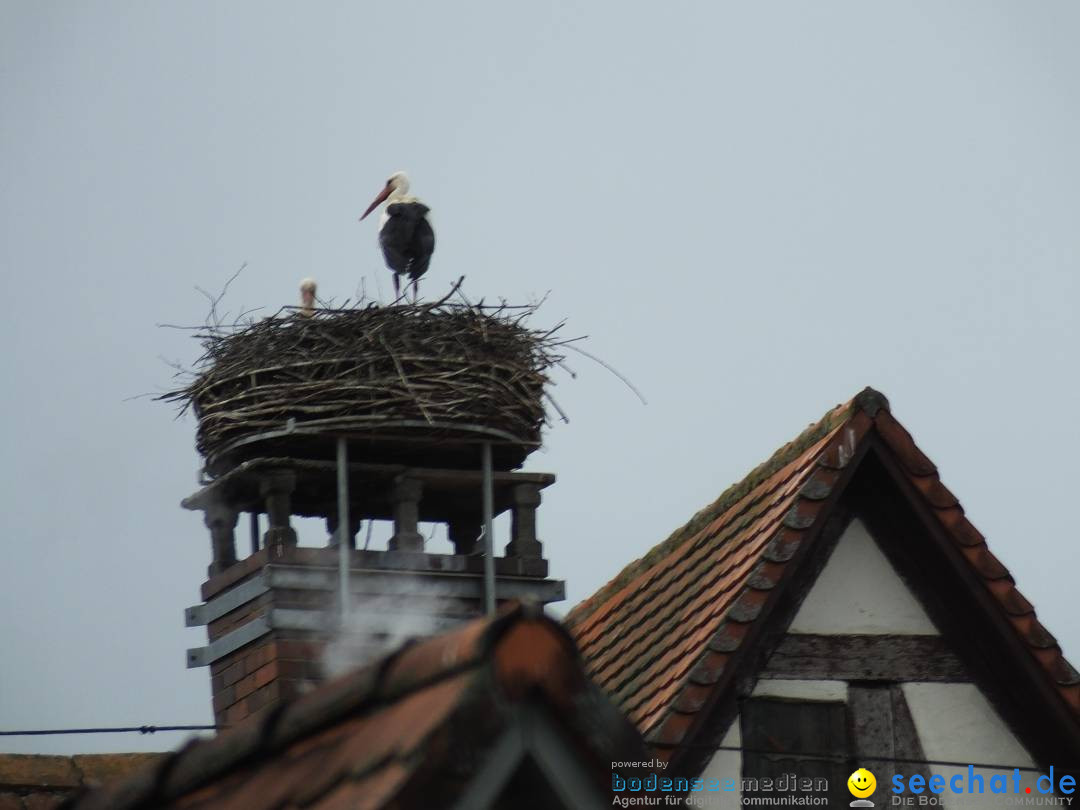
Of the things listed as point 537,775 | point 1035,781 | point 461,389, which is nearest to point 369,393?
point 461,389

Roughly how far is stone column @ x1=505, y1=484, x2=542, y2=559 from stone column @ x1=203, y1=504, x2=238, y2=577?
149 centimetres

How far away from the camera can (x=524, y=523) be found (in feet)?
39.8

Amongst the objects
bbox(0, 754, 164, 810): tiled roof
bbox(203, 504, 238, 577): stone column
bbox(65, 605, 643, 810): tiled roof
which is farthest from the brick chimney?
bbox(65, 605, 643, 810): tiled roof

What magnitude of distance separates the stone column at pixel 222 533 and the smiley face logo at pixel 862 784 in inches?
188

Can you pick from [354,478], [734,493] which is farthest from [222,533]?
[734,493]

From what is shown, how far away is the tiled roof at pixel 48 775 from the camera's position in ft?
24.9

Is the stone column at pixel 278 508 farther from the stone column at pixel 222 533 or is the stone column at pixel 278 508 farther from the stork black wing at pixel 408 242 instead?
the stork black wing at pixel 408 242

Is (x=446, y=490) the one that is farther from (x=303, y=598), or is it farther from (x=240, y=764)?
(x=240, y=764)

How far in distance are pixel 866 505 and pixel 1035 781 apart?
122cm

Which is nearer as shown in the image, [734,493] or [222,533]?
[734,493]

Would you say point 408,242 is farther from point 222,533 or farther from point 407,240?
point 222,533

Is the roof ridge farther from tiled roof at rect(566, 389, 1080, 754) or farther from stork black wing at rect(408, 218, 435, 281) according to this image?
stork black wing at rect(408, 218, 435, 281)

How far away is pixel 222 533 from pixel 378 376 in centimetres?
122

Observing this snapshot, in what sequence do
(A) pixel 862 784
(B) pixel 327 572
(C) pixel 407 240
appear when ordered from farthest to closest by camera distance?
1. (C) pixel 407 240
2. (B) pixel 327 572
3. (A) pixel 862 784
